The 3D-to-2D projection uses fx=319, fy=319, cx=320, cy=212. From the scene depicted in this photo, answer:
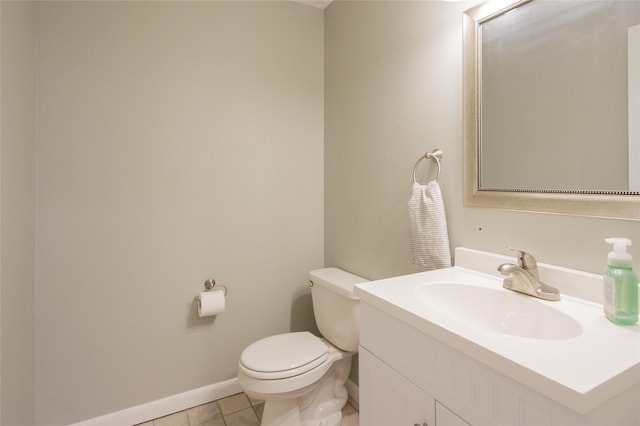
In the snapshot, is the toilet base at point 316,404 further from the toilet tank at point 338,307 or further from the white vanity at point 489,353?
the white vanity at point 489,353

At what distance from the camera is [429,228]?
1.22 m

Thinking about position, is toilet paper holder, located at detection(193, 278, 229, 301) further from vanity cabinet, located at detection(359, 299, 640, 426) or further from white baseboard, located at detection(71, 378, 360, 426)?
vanity cabinet, located at detection(359, 299, 640, 426)

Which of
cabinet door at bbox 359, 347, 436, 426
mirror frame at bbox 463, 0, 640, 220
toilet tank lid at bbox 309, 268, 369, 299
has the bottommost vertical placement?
cabinet door at bbox 359, 347, 436, 426

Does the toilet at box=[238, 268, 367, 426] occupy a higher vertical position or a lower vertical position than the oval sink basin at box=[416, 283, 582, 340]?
lower

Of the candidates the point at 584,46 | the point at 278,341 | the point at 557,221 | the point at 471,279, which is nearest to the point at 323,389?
the point at 278,341

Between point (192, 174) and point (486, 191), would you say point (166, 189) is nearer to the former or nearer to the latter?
point (192, 174)

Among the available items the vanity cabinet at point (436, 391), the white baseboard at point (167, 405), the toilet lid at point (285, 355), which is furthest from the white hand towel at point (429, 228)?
the white baseboard at point (167, 405)

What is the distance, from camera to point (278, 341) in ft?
5.30

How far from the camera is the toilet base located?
1.46 meters

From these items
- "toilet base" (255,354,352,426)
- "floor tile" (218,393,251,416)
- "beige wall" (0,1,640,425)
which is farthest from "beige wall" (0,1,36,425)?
"toilet base" (255,354,352,426)

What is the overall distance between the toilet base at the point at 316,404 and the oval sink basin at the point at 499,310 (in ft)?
2.61

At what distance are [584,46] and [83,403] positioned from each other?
243cm

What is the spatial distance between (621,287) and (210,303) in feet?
5.38

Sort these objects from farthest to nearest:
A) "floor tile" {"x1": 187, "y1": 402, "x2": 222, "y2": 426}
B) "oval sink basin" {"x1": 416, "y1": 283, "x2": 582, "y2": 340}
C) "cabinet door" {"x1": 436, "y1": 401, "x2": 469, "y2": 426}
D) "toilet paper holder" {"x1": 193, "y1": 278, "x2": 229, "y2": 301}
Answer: "toilet paper holder" {"x1": 193, "y1": 278, "x2": 229, "y2": 301}
"floor tile" {"x1": 187, "y1": 402, "x2": 222, "y2": 426}
"oval sink basin" {"x1": 416, "y1": 283, "x2": 582, "y2": 340}
"cabinet door" {"x1": 436, "y1": 401, "x2": 469, "y2": 426}
